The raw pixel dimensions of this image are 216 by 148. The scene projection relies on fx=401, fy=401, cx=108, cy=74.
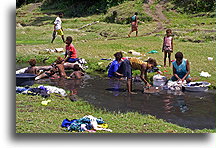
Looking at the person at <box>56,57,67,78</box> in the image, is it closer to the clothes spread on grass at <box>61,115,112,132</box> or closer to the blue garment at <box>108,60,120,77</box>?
the blue garment at <box>108,60,120,77</box>

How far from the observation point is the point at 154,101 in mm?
10555

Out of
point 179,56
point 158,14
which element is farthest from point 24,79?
point 158,14

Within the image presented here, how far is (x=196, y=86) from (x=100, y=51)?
23.2 feet

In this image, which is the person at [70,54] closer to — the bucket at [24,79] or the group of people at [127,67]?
the group of people at [127,67]

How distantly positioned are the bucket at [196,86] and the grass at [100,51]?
1.67 ft

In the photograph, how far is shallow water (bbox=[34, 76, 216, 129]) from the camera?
29.6 feet

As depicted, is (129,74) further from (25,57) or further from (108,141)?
(25,57)

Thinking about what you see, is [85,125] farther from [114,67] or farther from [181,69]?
[114,67]

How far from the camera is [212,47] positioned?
57.7ft

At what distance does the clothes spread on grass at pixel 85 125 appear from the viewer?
281 inches

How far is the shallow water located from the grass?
25.3 inches

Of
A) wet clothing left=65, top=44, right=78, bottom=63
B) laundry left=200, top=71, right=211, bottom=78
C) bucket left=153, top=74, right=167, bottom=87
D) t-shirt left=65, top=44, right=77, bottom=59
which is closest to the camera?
bucket left=153, top=74, right=167, bottom=87

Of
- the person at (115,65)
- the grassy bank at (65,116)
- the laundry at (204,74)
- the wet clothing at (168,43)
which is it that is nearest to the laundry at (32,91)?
the grassy bank at (65,116)

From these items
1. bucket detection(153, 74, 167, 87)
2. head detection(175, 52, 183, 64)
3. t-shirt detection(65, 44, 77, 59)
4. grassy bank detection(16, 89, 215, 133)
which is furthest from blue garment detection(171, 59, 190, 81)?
t-shirt detection(65, 44, 77, 59)
